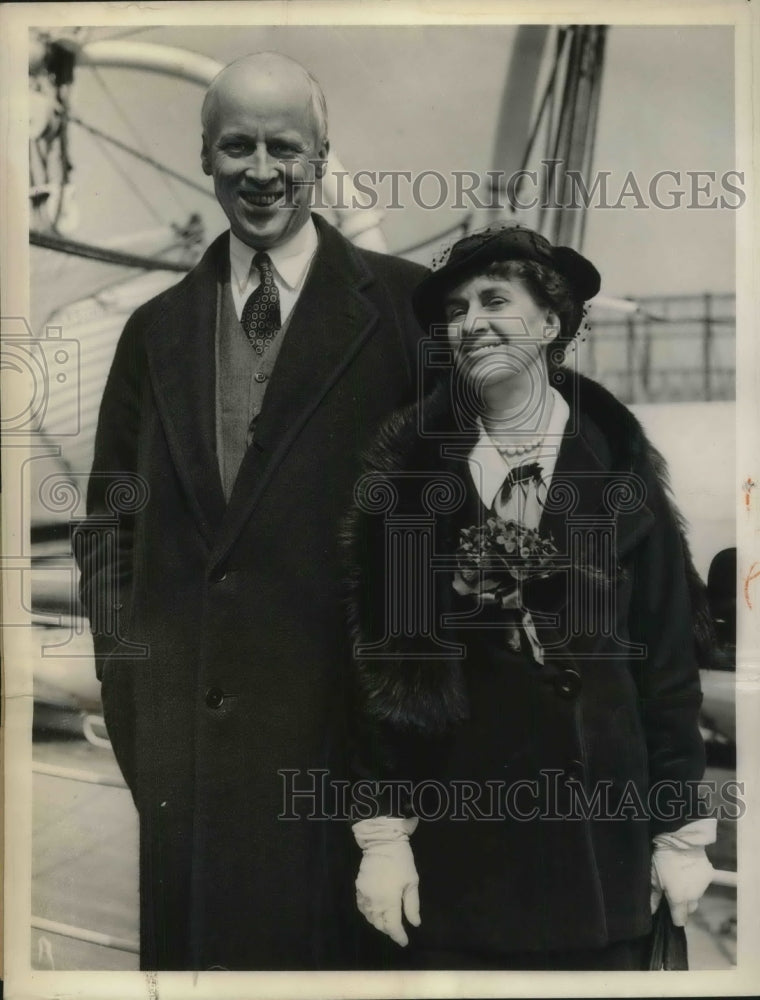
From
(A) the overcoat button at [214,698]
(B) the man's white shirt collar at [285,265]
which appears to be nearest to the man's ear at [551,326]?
(B) the man's white shirt collar at [285,265]

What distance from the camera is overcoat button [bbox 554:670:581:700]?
89.8 inches

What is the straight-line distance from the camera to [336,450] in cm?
231

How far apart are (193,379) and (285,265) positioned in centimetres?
33

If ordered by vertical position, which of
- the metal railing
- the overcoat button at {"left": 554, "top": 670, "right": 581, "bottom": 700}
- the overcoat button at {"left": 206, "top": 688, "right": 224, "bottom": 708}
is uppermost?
the metal railing

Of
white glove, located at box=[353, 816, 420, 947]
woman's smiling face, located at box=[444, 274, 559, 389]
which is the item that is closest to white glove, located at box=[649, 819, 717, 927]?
white glove, located at box=[353, 816, 420, 947]

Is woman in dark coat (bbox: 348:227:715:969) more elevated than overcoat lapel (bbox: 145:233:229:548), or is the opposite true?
overcoat lapel (bbox: 145:233:229:548)

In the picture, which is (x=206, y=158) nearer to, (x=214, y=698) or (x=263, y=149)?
(x=263, y=149)

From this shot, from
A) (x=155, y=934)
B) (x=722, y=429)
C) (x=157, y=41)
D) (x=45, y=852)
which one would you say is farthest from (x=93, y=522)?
(x=722, y=429)

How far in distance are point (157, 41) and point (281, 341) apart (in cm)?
75

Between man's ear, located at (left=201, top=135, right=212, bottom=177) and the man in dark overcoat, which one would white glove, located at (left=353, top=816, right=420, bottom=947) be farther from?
man's ear, located at (left=201, top=135, right=212, bottom=177)

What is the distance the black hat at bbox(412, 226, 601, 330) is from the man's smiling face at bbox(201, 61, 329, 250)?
330 mm

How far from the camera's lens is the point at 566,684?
2.28m

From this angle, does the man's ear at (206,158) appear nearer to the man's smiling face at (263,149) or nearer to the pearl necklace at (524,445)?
the man's smiling face at (263,149)

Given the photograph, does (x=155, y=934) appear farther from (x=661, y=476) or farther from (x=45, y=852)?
(x=661, y=476)
